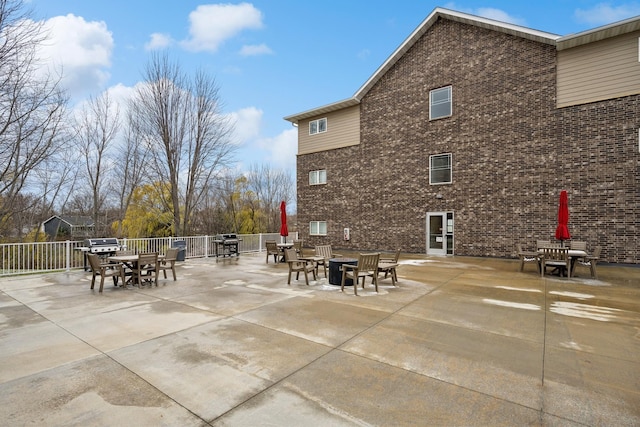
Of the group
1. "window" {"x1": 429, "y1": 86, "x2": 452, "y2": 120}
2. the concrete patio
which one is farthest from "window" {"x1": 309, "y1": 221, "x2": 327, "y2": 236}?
the concrete patio

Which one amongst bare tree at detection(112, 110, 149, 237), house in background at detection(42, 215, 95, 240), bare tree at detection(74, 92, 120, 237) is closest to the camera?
bare tree at detection(74, 92, 120, 237)

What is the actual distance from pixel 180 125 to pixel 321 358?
17005mm

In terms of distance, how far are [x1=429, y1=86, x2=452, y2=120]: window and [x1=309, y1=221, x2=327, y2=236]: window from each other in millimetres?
8554

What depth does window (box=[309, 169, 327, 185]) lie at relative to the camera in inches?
769

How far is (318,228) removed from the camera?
1977 centimetres

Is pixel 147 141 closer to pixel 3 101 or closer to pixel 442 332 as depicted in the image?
pixel 3 101

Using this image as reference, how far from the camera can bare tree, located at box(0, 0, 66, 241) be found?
23.6ft

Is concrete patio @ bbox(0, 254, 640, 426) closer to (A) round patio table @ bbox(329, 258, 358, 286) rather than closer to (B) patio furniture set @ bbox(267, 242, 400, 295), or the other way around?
(B) patio furniture set @ bbox(267, 242, 400, 295)

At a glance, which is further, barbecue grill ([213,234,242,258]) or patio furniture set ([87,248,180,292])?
barbecue grill ([213,234,242,258])

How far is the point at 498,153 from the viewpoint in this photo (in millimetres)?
13781

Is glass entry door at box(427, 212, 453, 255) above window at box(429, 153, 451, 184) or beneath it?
beneath

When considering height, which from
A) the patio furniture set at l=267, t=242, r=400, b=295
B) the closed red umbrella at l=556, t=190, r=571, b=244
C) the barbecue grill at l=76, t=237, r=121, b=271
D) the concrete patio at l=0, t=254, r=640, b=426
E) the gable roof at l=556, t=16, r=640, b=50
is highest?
the gable roof at l=556, t=16, r=640, b=50

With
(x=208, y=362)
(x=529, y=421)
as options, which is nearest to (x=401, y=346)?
(x=529, y=421)

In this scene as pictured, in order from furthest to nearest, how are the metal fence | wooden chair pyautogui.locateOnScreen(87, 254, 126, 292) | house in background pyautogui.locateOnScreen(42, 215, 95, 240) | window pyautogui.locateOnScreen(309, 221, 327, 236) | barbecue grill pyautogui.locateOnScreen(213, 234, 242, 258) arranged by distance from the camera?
house in background pyautogui.locateOnScreen(42, 215, 95, 240) → window pyautogui.locateOnScreen(309, 221, 327, 236) → barbecue grill pyautogui.locateOnScreen(213, 234, 242, 258) → the metal fence → wooden chair pyautogui.locateOnScreen(87, 254, 126, 292)
